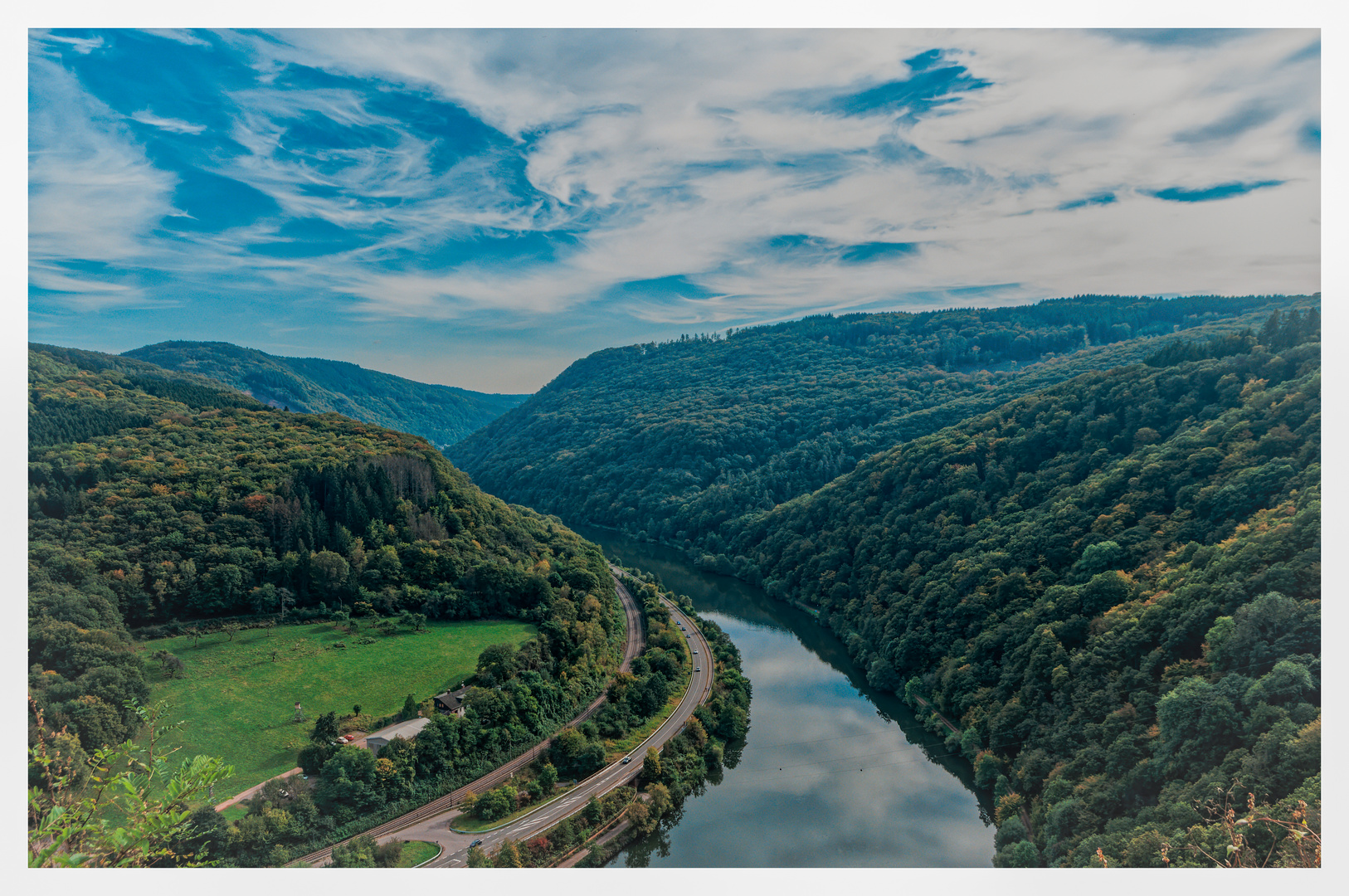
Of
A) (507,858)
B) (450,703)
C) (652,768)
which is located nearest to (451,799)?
(450,703)

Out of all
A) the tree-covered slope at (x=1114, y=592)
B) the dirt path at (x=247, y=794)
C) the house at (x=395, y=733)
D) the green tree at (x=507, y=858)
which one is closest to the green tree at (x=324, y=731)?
the dirt path at (x=247, y=794)

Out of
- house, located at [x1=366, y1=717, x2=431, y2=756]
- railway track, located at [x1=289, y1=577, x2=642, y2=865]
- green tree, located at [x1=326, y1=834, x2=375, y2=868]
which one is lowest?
railway track, located at [x1=289, y1=577, x2=642, y2=865]

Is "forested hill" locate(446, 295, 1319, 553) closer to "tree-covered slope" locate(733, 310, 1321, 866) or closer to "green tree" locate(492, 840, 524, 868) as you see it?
"tree-covered slope" locate(733, 310, 1321, 866)

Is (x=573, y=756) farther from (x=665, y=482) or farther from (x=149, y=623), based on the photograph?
(x=665, y=482)

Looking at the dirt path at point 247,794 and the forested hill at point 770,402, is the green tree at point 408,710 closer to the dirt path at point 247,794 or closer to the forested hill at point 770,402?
the dirt path at point 247,794

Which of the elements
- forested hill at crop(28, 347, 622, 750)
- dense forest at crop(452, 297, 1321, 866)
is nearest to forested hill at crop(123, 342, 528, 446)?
forested hill at crop(28, 347, 622, 750)
